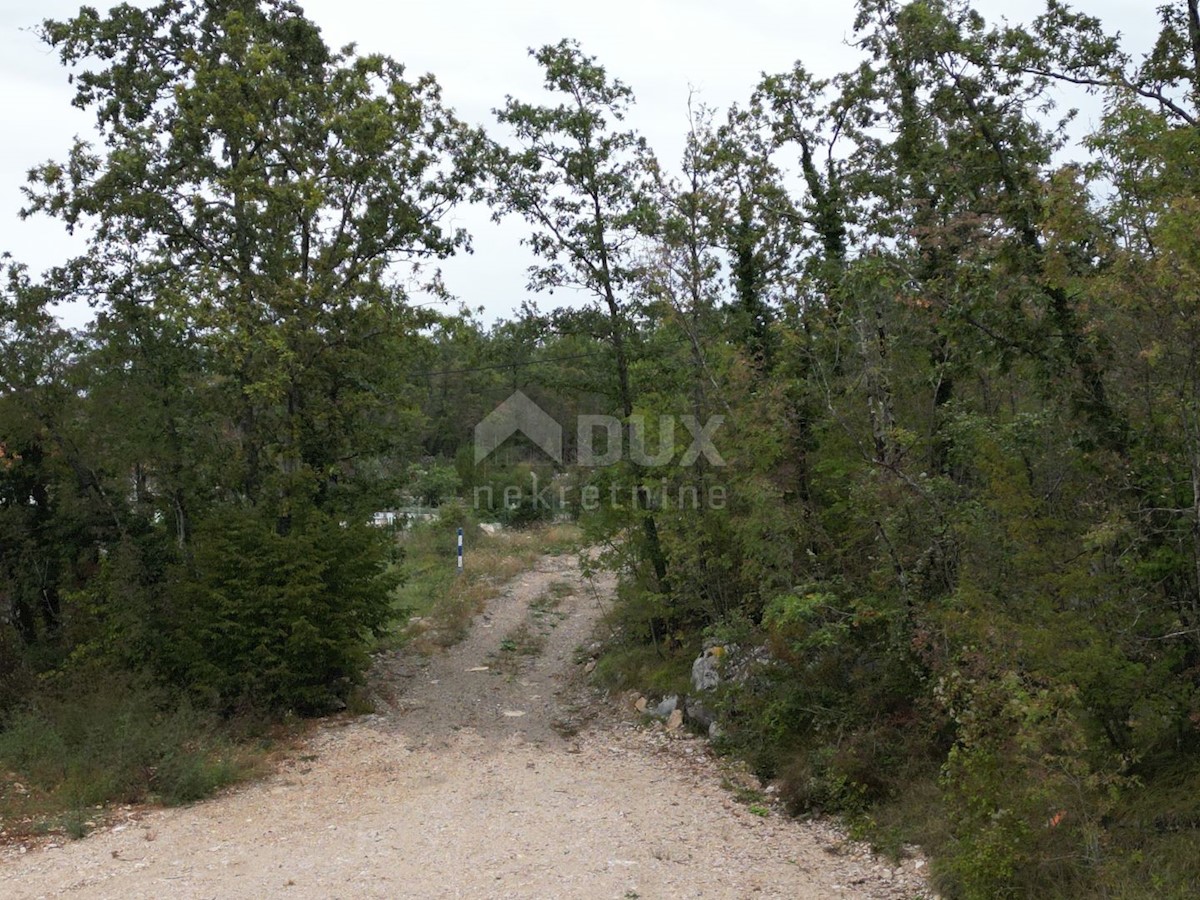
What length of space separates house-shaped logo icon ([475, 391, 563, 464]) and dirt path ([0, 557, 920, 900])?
25819 mm

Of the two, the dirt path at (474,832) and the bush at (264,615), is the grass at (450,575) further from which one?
the dirt path at (474,832)

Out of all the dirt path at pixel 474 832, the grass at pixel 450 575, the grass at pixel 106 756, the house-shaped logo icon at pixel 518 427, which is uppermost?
the house-shaped logo icon at pixel 518 427

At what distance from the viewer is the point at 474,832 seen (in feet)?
28.9

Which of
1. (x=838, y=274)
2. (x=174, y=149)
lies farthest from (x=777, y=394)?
(x=174, y=149)

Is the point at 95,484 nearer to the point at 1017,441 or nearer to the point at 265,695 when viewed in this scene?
the point at 265,695

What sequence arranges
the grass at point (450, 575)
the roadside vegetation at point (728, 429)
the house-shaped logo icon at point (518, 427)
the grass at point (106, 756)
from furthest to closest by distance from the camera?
the house-shaped logo icon at point (518, 427), the grass at point (450, 575), the grass at point (106, 756), the roadside vegetation at point (728, 429)

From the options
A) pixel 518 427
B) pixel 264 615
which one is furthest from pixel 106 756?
pixel 518 427

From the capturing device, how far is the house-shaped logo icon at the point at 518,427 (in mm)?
39625

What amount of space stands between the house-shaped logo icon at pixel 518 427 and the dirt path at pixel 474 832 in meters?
25.8

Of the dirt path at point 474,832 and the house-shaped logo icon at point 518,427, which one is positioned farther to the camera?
the house-shaped logo icon at point 518,427

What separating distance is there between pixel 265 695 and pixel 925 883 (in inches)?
350

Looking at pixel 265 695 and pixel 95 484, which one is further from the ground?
pixel 95 484

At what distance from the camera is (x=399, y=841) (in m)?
8.56

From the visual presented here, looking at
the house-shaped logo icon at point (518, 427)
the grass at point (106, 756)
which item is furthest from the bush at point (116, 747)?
the house-shaped logo icon at point (518, 427)
